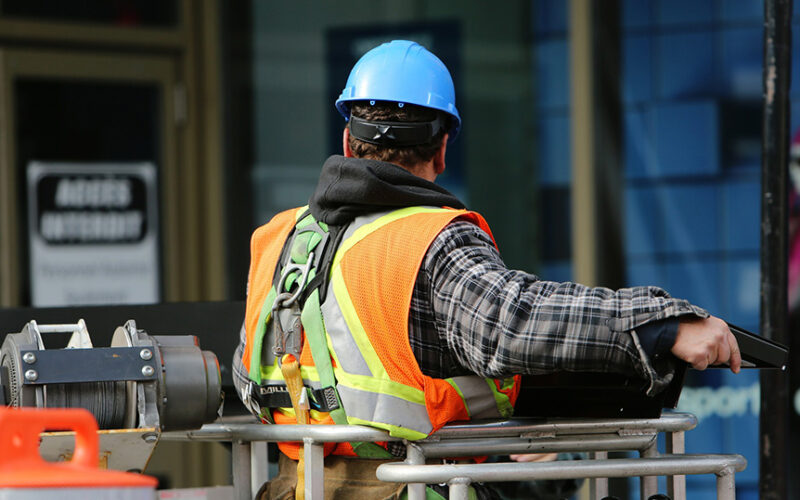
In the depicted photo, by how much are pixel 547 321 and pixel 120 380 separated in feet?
3.01

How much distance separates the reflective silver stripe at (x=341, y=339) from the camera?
8.46 feet

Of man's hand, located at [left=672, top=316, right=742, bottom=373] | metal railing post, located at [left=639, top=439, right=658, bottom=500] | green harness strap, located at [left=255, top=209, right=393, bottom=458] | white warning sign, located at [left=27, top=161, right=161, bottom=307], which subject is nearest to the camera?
man's hand, located at [left=672, top=316, right=742, bottom=373]

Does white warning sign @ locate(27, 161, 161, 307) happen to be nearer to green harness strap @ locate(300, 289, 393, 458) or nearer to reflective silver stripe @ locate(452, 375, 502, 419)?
green harness strap @ locate(300, 289, 393, 458)

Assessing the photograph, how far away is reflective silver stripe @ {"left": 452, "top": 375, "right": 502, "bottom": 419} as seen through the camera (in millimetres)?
2613

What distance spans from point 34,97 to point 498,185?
260 cm

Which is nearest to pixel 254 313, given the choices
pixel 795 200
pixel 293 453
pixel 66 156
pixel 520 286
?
pixel 293 453

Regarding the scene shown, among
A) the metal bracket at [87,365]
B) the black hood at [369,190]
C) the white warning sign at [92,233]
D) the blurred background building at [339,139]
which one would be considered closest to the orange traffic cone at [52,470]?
the metal bracket at [87,365]

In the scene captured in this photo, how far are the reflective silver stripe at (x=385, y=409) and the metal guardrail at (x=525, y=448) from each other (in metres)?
0.04

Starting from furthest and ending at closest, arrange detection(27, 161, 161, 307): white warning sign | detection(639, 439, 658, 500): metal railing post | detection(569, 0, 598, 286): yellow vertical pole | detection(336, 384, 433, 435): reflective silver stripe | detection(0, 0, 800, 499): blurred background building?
detection(27, 161, 161, 307): white warning sign, detection(569, 0, 598, 286): yellow vertical pole, detection(0, 0, 800, 499): blurred background building, detection(639, 439, 658, 500): metal railing post, detection(336, 384, 433, 435): reflective silver stripe

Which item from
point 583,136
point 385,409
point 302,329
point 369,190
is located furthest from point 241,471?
point 583,136

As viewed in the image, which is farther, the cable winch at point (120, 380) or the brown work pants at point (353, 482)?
the brown work pants at point (353, 482)

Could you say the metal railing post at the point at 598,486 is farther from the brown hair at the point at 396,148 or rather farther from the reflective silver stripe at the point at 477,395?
the brown hair at the point at 396,148

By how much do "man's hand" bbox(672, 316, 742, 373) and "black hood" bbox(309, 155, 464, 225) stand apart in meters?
0.66

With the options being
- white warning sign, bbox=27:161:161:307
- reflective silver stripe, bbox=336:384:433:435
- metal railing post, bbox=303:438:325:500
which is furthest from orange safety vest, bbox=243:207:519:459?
white warning sign, bbox=27:161:161:307
